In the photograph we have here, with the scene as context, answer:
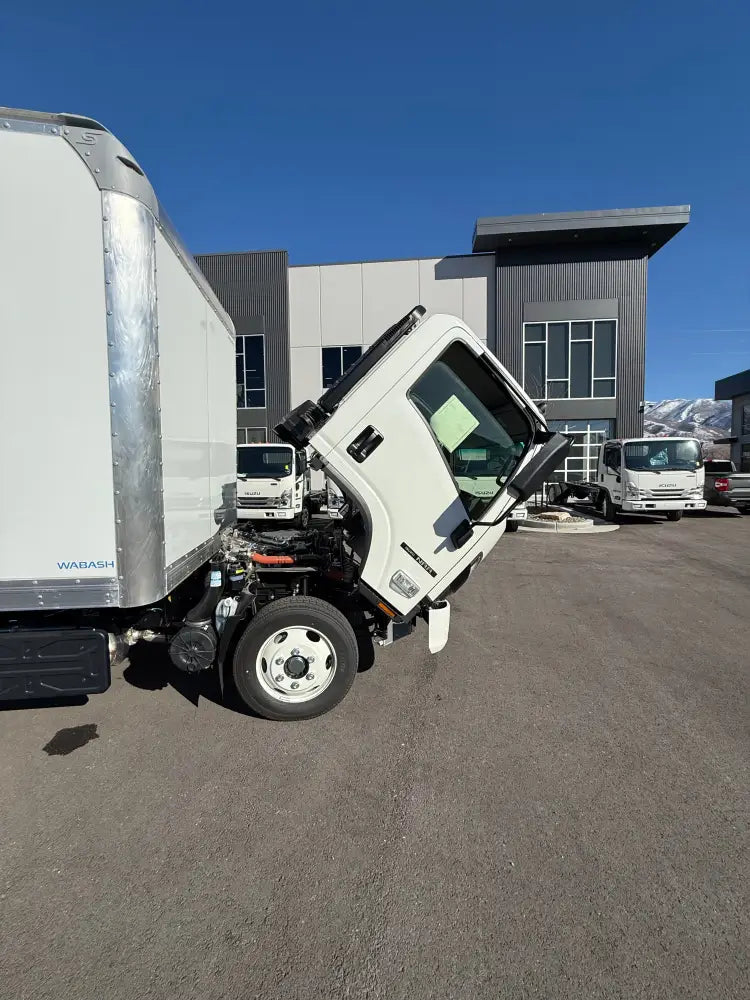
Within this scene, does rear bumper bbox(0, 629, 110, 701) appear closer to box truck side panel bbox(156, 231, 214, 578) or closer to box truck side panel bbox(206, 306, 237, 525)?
box truck side panel bbox(156, 231, 214, 578)

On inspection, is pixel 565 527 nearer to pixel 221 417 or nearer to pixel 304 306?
pixel 221 417

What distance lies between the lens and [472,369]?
3641mm

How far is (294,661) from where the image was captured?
11.8 ft

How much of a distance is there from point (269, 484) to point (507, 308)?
51.5ft

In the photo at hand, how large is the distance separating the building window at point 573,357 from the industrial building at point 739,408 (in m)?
19.2

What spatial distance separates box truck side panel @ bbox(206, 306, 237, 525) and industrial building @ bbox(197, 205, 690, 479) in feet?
61.5

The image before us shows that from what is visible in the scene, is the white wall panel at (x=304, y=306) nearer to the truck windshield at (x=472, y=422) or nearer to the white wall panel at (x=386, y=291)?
the white wall panel at (x=386, y=291)

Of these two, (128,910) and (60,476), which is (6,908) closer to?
(128,910)

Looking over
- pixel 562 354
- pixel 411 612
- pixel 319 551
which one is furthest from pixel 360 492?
pixel 562 354

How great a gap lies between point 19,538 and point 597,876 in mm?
3341

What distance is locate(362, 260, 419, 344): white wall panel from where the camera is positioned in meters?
23.2

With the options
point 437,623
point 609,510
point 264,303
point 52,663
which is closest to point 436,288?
point 264,303

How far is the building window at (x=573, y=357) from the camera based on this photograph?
74.8 feet

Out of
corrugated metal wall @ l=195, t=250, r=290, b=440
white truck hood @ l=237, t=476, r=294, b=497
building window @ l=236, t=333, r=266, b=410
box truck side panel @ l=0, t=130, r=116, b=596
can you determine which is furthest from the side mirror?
building window @ l=236, t=333, r=266, b=410
